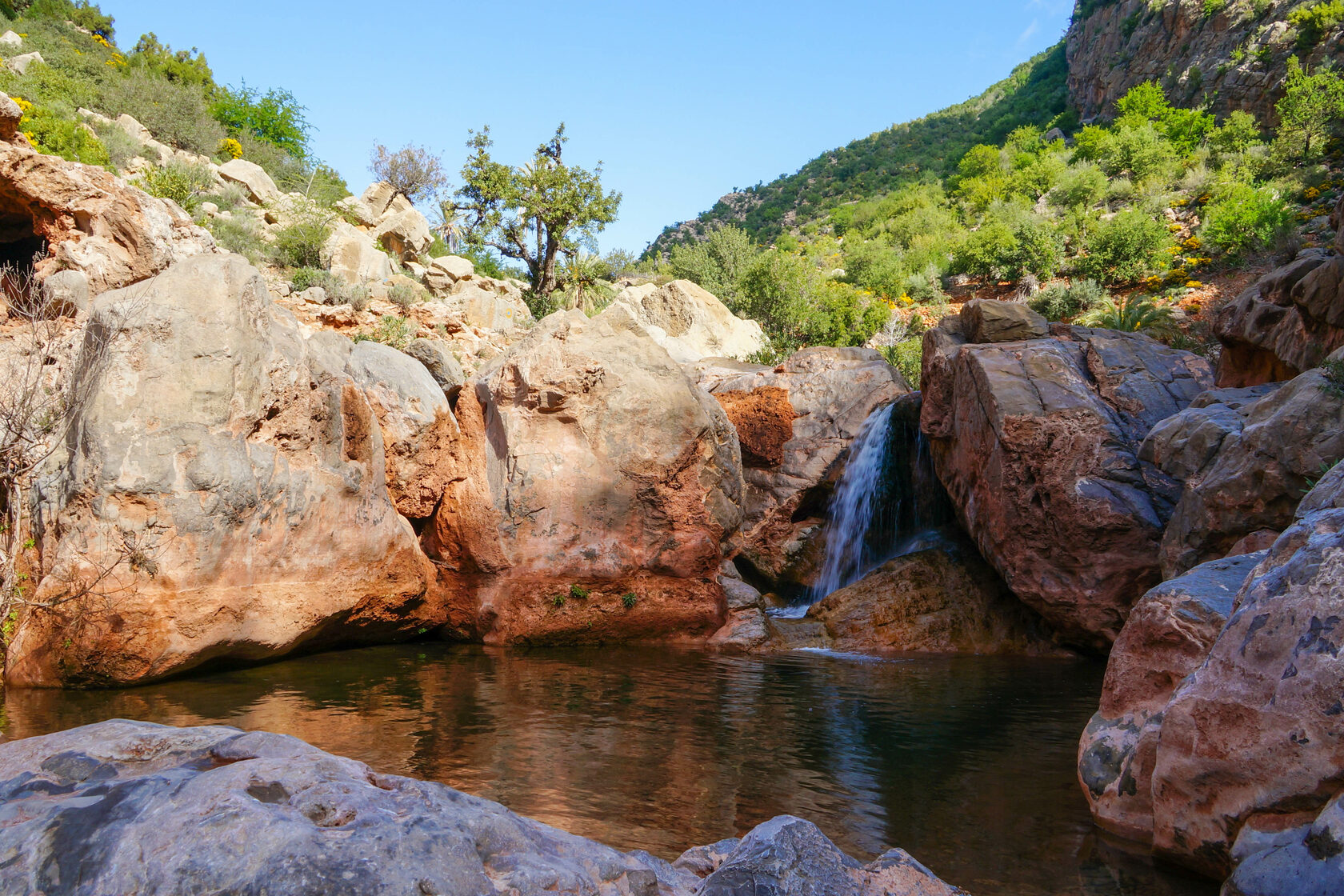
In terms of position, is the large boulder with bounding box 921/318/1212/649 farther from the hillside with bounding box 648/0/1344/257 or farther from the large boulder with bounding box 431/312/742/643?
the hillside with bounding box 648/0/1344/257

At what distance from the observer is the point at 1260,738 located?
3395 mm

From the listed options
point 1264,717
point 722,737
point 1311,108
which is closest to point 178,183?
point 722,737

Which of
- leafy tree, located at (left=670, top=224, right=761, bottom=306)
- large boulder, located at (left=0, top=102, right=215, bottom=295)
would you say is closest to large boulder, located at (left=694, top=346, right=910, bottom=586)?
large boulder, located at (left=0, top=102, right=215, bottom=295)

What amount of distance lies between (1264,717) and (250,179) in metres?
33.6

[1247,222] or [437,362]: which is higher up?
[1247,222]

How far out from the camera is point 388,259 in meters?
26.8

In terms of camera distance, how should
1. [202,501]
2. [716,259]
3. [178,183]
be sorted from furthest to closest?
[716,259] < [178,183] < [202,501]

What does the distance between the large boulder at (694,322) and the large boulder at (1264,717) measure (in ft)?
62.0

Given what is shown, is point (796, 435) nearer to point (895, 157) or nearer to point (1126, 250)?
point (1126, 250)

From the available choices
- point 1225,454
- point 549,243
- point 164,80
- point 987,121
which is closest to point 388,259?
point 549,243

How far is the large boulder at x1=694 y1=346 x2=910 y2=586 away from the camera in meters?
13.3

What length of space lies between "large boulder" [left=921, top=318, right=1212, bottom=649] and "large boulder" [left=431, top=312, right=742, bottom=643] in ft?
11.4

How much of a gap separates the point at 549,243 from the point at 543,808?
27244 mm

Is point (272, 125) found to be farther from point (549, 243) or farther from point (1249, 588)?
point (1249, 588)
